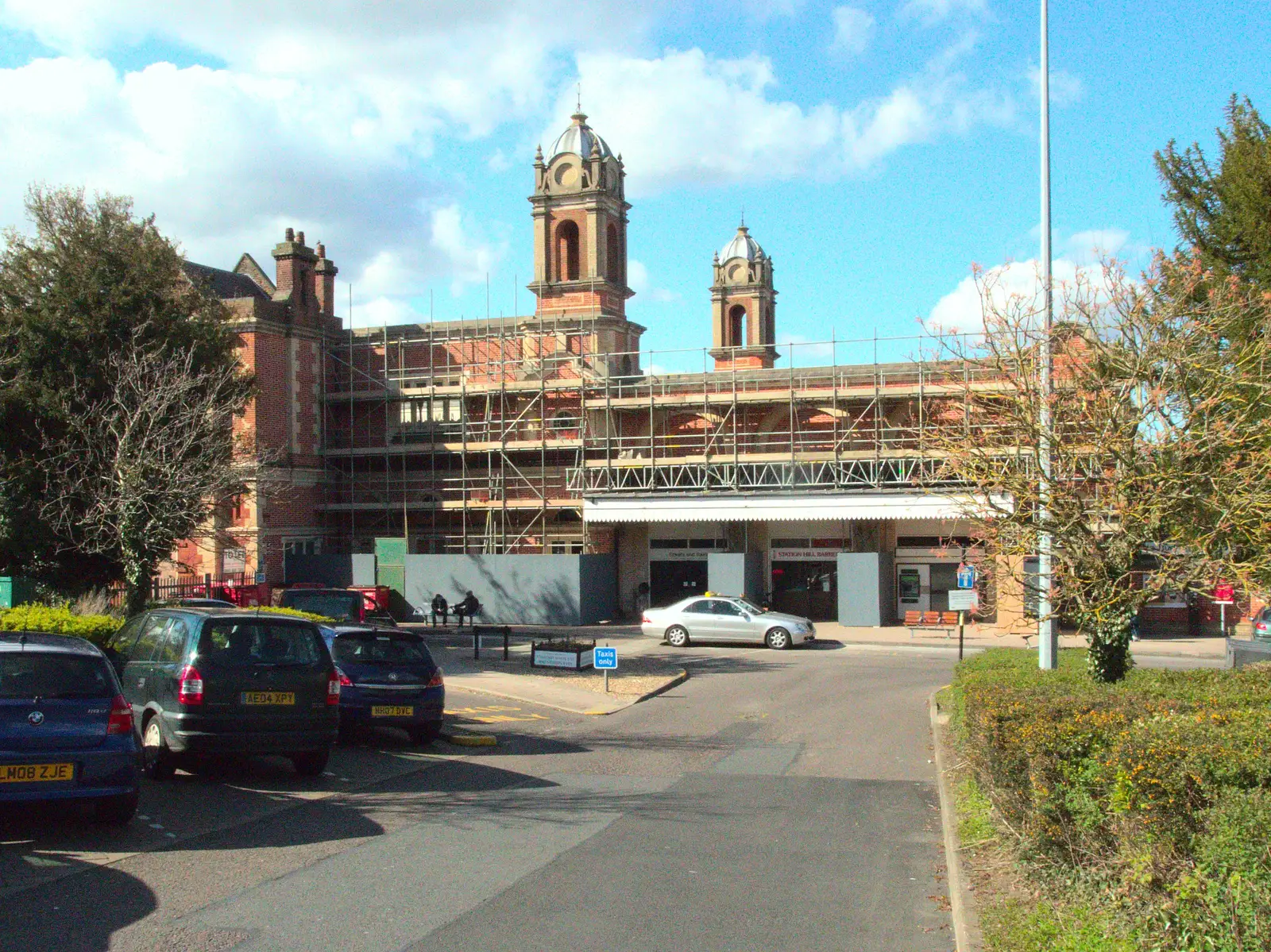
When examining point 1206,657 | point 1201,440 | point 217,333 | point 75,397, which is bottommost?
point 1206,657

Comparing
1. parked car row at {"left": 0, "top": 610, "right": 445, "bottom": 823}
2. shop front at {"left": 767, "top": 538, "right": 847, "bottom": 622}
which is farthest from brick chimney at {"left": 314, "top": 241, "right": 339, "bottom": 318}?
parked car row at {"left": 0, "top": 610, "right": 445, "bottom": 823}

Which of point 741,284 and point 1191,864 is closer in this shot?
point 1191,864

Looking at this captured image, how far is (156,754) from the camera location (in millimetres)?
11023

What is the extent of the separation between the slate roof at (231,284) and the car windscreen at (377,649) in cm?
2837

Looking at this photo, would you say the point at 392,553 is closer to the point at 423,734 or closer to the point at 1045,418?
the point at 423,734

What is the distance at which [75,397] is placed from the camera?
24.5 meters

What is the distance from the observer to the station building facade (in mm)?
34875

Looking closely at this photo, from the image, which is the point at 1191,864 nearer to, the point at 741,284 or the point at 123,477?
the point at 123,477

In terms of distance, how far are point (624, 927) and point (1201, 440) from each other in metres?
6.64

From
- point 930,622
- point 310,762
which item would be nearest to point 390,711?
point 310,762

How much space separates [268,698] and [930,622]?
2461cm

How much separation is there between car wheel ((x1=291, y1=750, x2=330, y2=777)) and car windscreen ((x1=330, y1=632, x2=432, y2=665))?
89.2 inches

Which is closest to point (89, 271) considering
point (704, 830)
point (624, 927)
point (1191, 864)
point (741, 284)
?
point (704, 830)

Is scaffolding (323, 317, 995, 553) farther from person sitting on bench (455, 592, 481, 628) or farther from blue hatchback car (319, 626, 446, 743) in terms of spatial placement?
blue hatchback car (319, 626, 446, 743)
